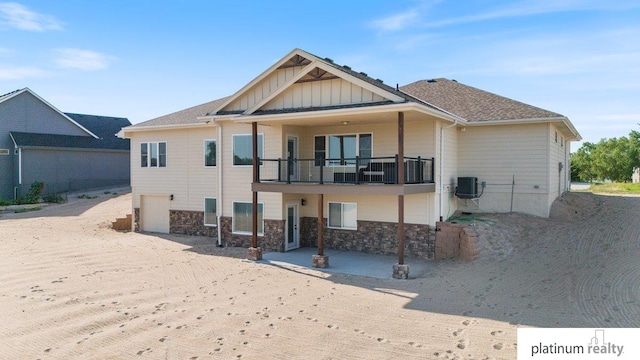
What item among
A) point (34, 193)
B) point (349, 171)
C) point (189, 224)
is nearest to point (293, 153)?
point (349, 171)

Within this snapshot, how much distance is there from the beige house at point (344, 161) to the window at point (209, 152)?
0.17 feet

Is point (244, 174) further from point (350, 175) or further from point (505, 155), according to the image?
point (505, 155)

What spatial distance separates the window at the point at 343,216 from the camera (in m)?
17.0

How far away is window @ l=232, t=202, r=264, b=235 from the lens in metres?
17.6

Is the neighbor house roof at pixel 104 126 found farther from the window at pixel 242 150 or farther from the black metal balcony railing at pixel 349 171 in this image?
the black metal balcony railing at pixel 349 171

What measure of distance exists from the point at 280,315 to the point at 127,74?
54.3 ft

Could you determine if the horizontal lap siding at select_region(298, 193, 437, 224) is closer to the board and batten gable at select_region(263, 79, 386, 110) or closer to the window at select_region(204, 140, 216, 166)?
the board and batten gable at select_region(263, 79, 386, 110)

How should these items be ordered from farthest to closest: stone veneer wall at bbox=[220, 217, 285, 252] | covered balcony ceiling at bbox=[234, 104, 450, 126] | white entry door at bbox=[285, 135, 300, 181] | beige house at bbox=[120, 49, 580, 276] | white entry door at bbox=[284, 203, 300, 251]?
1. white entry door at bbox=[285, 135, 300, 181]
2. white entry door at bbox=[284, 203, 300, 251]
3. stone veneer wall at bbox=[220, 217, 285, 252]
4. beige house at bbox=[120, 49, 580, 276]
5. covered balcony ceiling at bbox=[234, 104, 450, 126]

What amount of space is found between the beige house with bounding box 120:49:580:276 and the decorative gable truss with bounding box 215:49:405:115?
0.14ft

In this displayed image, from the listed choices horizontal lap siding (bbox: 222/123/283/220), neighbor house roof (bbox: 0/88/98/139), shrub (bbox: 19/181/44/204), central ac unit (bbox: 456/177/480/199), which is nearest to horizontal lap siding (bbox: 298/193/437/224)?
horizontal lap siding (bbox: 222/123/283/220)

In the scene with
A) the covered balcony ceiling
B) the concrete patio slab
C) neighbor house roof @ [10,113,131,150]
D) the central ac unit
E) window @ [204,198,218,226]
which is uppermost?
neighbor house roof @ [10,113,131,150]

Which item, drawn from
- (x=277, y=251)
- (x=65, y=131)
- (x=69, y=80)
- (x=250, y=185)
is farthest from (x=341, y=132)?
(x=65, y=131)

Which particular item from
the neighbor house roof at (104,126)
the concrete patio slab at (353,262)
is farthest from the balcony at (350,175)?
the neighbor house roof at (104,126)

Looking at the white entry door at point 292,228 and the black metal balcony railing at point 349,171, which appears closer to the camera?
the black metal balcony railing at point 349,171
